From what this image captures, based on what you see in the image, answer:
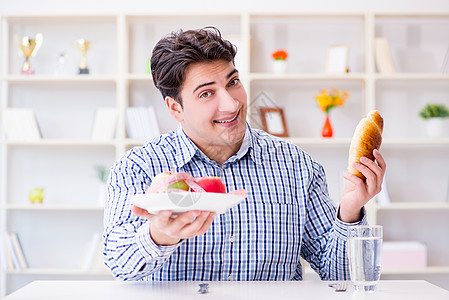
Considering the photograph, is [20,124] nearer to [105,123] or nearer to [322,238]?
[105,123]

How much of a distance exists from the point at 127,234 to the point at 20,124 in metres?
2.34

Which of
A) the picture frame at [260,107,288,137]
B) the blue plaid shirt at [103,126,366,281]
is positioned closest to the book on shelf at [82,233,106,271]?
the picture frame at [260,107,288,137]

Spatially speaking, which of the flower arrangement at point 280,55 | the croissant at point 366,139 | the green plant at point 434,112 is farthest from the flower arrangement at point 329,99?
the croissant at point 366,139

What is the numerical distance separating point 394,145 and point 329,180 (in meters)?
0.45

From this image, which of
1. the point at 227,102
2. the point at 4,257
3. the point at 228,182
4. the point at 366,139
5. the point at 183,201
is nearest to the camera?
the point at 183,201

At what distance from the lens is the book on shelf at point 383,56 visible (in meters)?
3.40

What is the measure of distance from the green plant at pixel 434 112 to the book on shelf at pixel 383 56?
31cm

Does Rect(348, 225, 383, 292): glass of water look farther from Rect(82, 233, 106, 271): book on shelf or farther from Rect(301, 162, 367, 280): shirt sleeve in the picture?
Rect(82, 233, 106, 271): book on shelf

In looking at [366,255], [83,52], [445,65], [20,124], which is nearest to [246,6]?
[83,52]

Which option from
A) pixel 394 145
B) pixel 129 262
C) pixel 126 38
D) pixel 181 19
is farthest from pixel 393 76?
pixel 129 262

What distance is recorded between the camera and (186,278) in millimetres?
1487

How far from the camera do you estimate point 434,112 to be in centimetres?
341

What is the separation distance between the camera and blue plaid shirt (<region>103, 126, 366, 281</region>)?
1.48 meters

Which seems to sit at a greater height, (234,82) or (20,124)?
(234,82)
